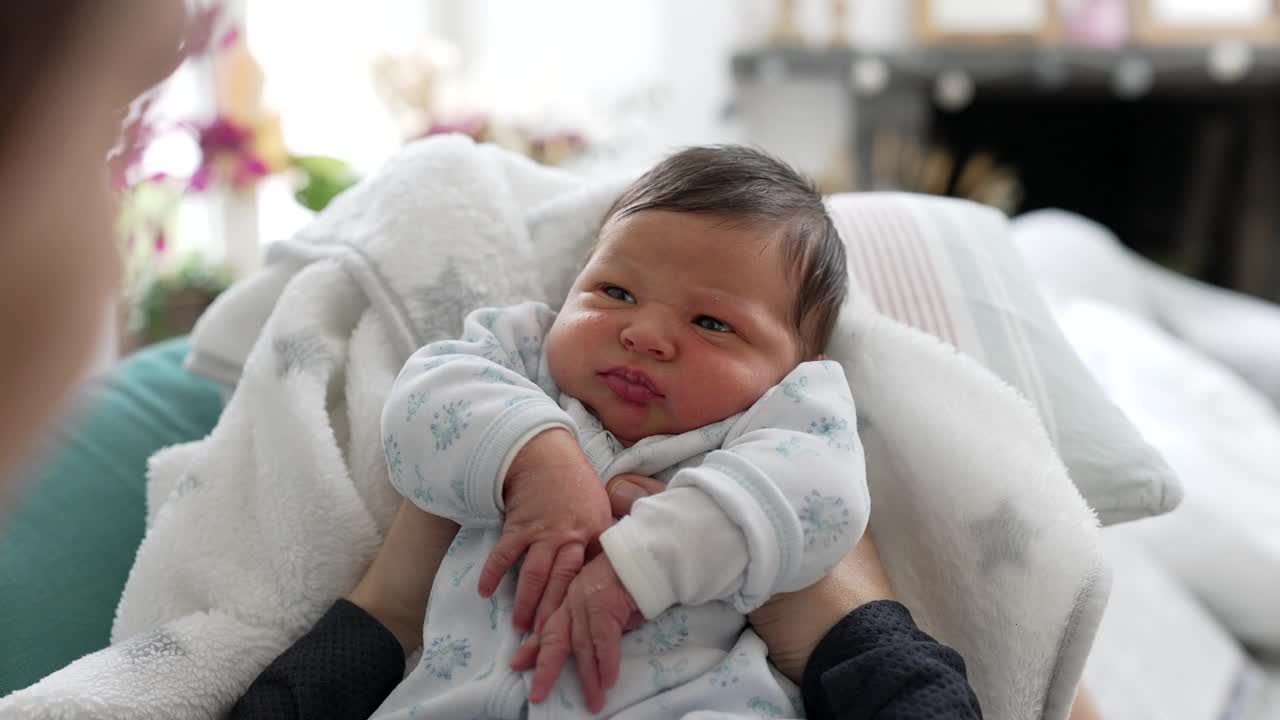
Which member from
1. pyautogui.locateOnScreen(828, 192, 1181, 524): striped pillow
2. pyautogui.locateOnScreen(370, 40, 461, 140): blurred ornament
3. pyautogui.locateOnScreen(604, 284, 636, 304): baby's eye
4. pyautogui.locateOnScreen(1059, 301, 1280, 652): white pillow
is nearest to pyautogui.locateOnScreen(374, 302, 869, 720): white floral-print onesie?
pyautogui.locateOnScreen(604, 284, 636, 304): baby's eye

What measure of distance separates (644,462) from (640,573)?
0.47ft

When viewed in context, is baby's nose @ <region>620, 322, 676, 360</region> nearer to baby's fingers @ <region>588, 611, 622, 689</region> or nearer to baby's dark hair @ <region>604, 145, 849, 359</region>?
baby's dark hair @ <region>604, 145, 849, 359</region>

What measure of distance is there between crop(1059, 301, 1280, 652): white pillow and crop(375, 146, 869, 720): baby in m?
0.60

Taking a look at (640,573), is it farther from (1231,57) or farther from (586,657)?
(1231,57)

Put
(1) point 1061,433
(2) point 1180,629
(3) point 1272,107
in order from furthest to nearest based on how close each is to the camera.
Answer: (3) point 1272,107 < (2) point 1180,629 < (1) point 1061,433

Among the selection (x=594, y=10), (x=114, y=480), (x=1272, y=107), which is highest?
(x=594, y=10)

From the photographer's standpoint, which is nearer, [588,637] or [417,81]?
[588,637]

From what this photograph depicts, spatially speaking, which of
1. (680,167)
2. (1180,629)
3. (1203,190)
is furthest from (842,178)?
(680,167)

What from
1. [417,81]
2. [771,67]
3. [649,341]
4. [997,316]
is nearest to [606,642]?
[649,341]

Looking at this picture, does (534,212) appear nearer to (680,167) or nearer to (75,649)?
(680,167)

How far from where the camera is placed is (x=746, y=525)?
69 cm

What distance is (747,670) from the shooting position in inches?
28.8

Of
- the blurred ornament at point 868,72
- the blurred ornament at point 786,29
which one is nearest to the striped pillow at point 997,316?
the blurred ornament at point 868,72

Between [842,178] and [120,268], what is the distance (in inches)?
134
